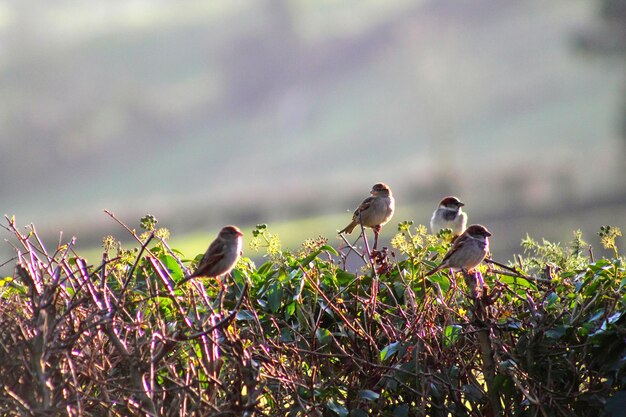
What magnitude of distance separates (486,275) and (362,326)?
60 cm

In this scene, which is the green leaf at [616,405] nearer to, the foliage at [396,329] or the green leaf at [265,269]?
the foliage at [396,329]

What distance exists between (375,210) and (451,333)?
2293 millimetres

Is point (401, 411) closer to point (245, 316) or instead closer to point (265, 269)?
point (245, 316)

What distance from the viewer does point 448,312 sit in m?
2.88

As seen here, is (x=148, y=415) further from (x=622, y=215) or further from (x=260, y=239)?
(x=622, y=215)

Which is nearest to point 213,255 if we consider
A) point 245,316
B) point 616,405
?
point 245,316

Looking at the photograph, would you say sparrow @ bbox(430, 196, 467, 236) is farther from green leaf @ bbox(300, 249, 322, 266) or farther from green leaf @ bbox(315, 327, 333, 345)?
green leaf @ bbox(315, 327, 333, 345)

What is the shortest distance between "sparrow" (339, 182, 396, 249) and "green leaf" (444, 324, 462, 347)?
212cm

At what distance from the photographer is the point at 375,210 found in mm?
5027

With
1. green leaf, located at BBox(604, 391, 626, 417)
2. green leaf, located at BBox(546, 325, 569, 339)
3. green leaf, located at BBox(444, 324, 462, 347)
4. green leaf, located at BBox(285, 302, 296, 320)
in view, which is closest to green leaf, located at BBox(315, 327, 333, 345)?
green leaf, located at BBox(285, 302, 296, 320)

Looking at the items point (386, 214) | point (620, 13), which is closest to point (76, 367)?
point (386, 214)

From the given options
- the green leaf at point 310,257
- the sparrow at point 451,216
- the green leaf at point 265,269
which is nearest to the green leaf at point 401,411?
the green leaf at point 310,257

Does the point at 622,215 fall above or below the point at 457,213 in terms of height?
above

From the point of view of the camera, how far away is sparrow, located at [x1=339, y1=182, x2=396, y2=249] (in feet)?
16.4
